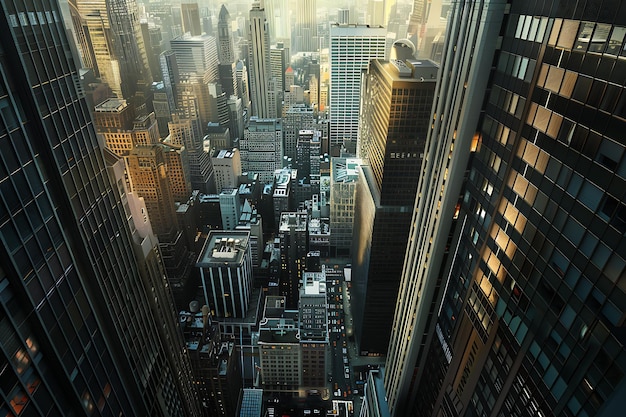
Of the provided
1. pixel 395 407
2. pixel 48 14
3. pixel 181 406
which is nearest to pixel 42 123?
pixel 48 14

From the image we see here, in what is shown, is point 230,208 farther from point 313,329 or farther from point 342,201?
point 313,329

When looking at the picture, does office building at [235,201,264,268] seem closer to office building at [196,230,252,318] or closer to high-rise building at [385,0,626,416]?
office building at [196,230,252,318]

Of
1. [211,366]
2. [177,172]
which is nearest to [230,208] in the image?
[177,172]

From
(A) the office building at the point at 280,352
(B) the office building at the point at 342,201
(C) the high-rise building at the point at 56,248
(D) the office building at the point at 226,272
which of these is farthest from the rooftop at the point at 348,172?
(C) the high-rise building at the point at 56,248

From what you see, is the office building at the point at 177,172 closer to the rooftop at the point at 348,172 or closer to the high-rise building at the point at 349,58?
the rooftop at the point at 348,172

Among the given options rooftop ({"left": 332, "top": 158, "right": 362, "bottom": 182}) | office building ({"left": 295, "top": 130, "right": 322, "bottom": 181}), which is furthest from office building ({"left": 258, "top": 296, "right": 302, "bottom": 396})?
office building ({"left": 295, "top": 130, "right": 322, "bottom": 181})

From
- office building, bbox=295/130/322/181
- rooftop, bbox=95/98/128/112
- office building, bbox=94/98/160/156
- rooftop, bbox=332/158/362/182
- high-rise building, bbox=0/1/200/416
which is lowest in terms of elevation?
office building, bbox=295/130/322/181
